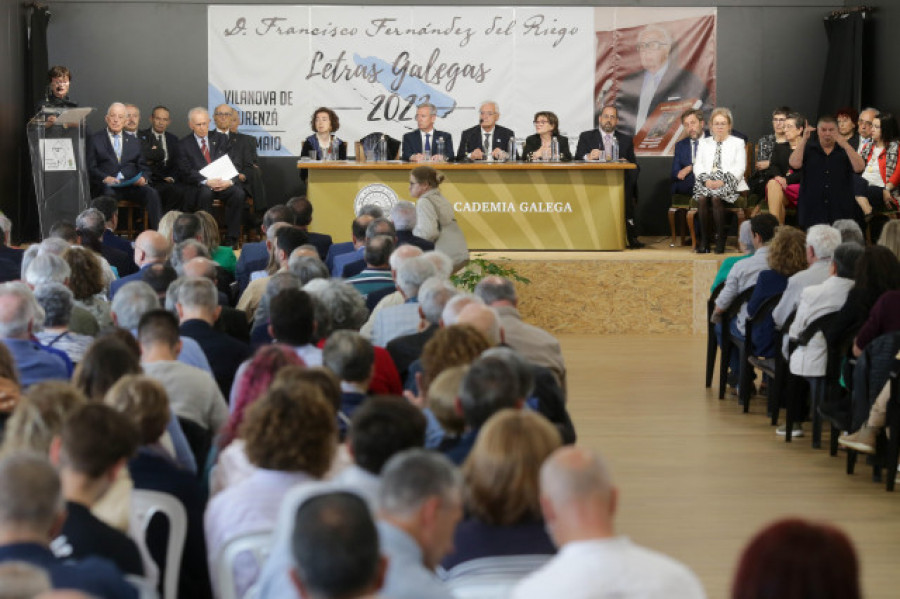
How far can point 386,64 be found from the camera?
14.3 meters

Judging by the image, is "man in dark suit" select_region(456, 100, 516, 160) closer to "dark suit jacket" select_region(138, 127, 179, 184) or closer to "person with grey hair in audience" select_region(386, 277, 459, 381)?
"dark suit jacket" select_region(138, 127, 179, 184)

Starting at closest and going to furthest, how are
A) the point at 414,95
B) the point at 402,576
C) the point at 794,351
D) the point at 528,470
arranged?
the point at 402,576 → the point at 528,470 → the point at 794,351 → the point at 414,95

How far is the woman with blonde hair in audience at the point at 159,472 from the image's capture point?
377 cm

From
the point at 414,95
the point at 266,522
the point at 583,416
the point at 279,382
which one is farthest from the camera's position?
the point at 414,95

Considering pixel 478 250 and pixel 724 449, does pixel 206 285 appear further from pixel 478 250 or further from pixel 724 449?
pixel 478 250

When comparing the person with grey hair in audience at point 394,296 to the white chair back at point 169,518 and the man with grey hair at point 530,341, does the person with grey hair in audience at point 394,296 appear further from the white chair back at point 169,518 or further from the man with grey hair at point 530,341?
the white chair back at point 169,518

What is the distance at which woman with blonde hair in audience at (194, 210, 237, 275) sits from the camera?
830 cm

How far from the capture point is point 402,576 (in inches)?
105

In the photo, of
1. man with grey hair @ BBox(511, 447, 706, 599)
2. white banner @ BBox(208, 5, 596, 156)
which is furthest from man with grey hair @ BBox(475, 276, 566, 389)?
white banner @ BBox(208, 5, 596, 156)

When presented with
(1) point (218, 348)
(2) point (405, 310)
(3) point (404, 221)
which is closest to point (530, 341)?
(2) point (405, 310)

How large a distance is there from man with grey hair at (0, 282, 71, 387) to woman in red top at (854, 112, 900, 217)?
→ 8.54 m

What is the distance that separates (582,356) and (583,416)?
2359 millimetres

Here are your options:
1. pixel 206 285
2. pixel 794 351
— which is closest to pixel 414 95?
pixel 794 351

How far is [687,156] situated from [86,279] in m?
7.81
